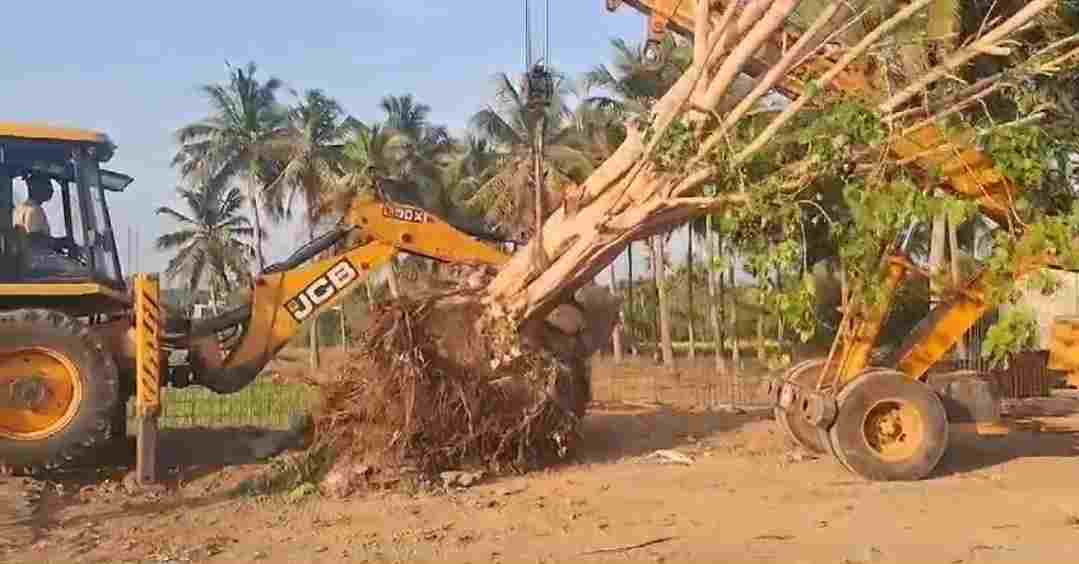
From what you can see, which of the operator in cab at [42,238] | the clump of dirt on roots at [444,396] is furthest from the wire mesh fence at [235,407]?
the operator in cab at [42,238]

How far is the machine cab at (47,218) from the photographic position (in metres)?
11.6

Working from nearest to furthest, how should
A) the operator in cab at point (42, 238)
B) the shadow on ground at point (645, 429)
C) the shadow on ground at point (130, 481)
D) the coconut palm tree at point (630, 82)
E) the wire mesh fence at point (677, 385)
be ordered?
the shadow on ground at point (130, 481)
the operator in cab at point (42, 238)
the shadow on ground at point (645, 429)
the wire mesh fence at point (677, 385)
the coconut palm tree at point (630, 82)

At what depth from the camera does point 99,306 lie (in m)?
12.3

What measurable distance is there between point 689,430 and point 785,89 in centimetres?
419

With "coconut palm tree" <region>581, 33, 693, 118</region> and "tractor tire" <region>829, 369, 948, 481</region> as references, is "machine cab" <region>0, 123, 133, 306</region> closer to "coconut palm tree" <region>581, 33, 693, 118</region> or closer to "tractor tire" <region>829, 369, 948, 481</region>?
"tractor tire" <region>829, 369, 948, 481</region>

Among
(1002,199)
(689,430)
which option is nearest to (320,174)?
(689,430)

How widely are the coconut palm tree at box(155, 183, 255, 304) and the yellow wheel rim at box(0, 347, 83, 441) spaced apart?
37.8 metres

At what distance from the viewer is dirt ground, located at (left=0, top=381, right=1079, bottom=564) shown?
9.20 m

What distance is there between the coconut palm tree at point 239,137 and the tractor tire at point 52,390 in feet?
111

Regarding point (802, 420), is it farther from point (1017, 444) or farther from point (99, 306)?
point (99, 306)

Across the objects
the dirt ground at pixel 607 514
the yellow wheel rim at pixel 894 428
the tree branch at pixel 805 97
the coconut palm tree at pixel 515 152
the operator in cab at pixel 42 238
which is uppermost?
the coconut palm tree at pixel 515 152

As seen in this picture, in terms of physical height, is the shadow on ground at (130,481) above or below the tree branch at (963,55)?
below

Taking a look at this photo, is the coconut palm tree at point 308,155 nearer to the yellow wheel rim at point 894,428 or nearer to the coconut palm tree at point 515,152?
the coconut palm tree at point 515,152

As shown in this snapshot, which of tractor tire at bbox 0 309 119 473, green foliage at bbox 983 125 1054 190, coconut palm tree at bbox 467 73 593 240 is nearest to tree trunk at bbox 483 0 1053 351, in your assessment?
green foliage at bbox 983 125 1054 190
